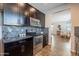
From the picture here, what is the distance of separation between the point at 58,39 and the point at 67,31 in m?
0.20

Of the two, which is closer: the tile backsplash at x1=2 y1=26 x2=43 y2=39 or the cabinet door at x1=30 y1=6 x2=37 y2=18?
the tile backsplash at x1=2 y1=26 x2=43 y2=39

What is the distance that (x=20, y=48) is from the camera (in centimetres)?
173

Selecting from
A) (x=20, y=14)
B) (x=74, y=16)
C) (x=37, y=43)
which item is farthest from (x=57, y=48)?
(x=20, y=14)

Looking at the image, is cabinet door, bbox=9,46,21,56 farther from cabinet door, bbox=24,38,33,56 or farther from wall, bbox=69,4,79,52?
wall, bbox=69,4,79,52

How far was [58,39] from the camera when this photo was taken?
1821 mm

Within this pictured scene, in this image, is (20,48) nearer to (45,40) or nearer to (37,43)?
(37,43)

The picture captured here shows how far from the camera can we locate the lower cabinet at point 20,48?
1646 mm

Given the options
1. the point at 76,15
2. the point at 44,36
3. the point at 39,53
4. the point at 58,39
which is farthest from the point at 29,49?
the point at 76,15

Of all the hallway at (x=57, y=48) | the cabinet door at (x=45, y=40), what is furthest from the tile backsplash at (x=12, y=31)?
the hallway at (x=57, y=48)

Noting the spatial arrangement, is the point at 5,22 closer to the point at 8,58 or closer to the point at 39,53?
the point at 8,58

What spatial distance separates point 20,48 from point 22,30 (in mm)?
281

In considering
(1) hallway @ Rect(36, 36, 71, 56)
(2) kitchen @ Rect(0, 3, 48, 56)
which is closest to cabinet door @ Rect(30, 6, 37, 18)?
(2) kitchen @ Rect(0, 3, 48, 56)

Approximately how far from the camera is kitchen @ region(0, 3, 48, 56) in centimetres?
164

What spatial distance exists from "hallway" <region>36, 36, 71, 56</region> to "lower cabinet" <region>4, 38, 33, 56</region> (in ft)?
0.57
